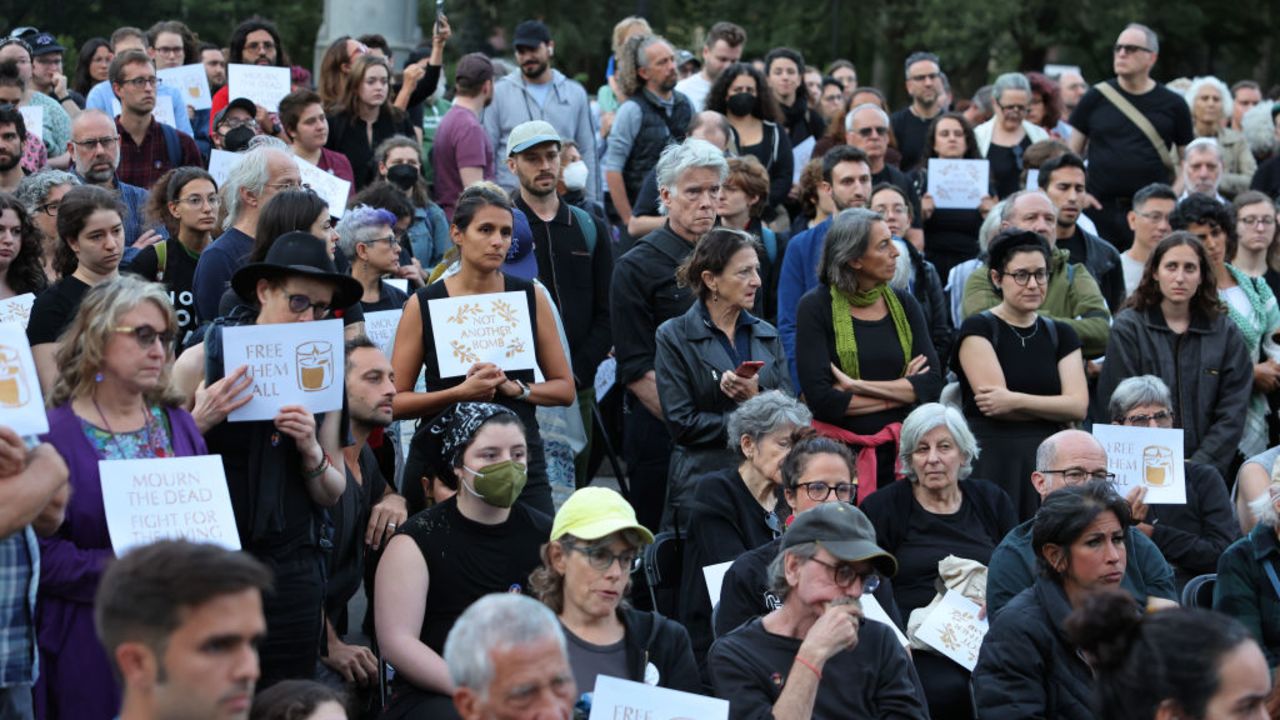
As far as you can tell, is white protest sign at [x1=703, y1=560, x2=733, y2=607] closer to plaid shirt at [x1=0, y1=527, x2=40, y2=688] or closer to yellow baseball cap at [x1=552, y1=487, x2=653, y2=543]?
yellow baseball cap at [x1=552, y1=487, x2=653, y2=543]

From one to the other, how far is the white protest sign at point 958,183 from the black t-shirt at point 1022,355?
9.73ft

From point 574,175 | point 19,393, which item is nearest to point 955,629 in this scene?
point 19,393

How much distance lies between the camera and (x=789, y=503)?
23.6ft

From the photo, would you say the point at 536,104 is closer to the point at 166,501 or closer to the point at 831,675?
the point at 831,675

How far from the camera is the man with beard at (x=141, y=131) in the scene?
1038cm

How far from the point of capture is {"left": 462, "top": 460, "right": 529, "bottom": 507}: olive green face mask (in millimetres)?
6602

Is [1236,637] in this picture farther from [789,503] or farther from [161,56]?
[161,56]

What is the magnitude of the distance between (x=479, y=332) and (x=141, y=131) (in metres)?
3.96

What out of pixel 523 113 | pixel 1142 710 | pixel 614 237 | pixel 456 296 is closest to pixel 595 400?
pixel 456 296

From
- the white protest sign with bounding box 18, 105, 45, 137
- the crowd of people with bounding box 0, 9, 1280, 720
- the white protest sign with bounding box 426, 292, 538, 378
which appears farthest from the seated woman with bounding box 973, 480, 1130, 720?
the white protest sign with bounding box 18, 105, 45, 137

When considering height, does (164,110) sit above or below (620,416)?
above

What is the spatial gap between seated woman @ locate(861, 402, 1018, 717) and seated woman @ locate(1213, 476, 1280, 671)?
985mm

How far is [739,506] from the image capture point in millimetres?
7406

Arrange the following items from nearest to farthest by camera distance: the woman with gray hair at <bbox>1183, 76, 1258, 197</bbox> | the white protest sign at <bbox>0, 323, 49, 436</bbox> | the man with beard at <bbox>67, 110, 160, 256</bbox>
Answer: the white protest sign at <bbox>0, 323, 49, 436</bbox> → the man with beard at <bbox>67, 110, 160, 256</bbox> → the woman with gray hair at <bbox>1183, 76, 1258, 197</bbox>
